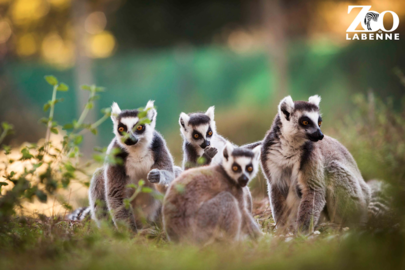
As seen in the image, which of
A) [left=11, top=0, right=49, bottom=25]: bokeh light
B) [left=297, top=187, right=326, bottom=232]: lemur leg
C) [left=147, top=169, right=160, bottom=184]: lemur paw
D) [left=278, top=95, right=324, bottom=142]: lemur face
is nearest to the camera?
[left=147, top=169, right=160, bottom=184]: lemur paw

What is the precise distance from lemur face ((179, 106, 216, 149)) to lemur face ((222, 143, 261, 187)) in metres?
1.27

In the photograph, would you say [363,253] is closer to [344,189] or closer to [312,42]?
[344,189]

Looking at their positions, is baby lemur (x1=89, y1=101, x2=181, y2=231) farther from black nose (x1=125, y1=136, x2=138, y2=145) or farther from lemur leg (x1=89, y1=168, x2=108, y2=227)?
lemur leg (x1=89, y1=168, x2=108, y2=227)

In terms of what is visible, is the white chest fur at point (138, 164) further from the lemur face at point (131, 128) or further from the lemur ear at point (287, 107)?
the lemur ear at point (287, 107)

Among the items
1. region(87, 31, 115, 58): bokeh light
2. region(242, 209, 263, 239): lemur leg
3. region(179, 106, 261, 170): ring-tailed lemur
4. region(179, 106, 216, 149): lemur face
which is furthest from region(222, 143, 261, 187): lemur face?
region(87, 31, 115, 58): bokeh light

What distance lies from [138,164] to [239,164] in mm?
1293

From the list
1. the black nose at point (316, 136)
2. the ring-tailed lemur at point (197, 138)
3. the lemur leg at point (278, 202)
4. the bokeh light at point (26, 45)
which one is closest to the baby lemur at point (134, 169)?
the ring-tailed lemur at point (197, 138)

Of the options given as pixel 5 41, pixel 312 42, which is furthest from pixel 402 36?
pixel 5 41

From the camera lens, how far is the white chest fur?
4527 mm

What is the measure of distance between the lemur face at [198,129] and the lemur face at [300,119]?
1105mm

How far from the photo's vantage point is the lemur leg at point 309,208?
14.1 ft

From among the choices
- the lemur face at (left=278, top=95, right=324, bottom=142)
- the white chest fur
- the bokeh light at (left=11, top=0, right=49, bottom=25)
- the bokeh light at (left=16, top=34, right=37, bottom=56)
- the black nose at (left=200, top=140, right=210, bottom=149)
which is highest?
the bokeh light at (left=11, top=0, right=49, bottom=25)

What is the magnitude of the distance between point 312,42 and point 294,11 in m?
1.45

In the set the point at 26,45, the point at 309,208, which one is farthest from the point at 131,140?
the point at 26,45
